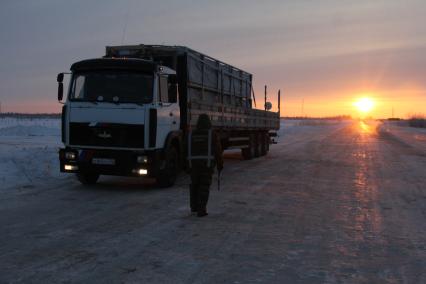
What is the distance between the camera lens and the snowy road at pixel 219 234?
549 centimetres

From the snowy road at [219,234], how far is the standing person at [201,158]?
444mm

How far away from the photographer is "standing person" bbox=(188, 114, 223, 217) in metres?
8.68

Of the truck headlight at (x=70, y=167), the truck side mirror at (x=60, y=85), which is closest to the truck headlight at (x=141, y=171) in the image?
the truck headlight at (x=70, y=167)

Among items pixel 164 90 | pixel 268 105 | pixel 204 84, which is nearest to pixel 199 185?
pixel 164 90

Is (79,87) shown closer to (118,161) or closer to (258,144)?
(118,161)

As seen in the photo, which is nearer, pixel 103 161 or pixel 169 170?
pixel 103 161

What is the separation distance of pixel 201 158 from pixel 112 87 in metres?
3.56

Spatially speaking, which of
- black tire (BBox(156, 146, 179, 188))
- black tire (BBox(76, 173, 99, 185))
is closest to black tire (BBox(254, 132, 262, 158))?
black tire (BBox(156, 146, 179, 188))

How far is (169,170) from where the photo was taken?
1184 centimetres

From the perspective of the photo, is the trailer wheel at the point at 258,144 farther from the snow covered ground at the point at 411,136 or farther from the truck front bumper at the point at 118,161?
the truck front bumper at the point at 118,161

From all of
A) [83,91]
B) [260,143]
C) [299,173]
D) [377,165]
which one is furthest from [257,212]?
[260,143]

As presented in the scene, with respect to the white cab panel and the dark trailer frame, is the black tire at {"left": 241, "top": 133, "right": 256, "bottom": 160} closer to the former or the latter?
the dark trailer frame

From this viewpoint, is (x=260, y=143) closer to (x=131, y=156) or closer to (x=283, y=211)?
(x=131, y=156)

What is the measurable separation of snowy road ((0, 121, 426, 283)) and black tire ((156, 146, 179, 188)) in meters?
0.25
